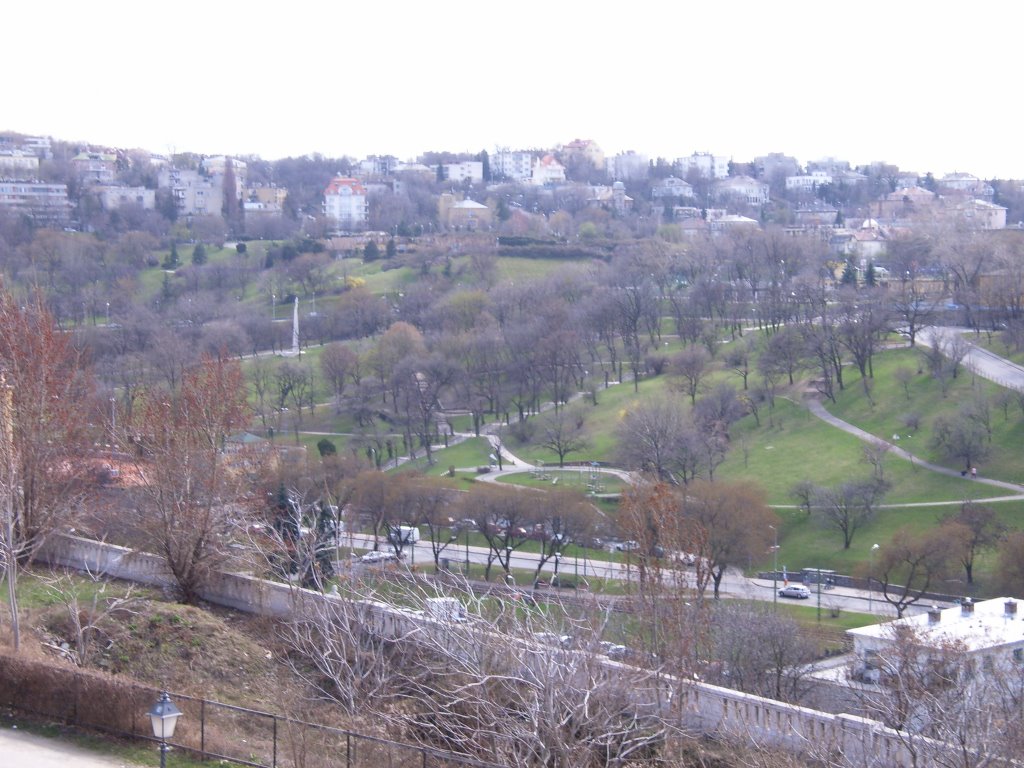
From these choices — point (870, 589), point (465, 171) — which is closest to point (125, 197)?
point (465, 171)

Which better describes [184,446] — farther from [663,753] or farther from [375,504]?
[375,504]

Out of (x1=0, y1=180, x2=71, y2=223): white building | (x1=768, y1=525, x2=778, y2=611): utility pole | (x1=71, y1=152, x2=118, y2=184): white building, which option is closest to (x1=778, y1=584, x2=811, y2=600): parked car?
(x1=768, y1=525, x2=778, y2=611): utility pole

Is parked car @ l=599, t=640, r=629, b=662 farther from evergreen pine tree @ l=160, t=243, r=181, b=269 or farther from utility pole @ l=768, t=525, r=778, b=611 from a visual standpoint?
evergreen pine tree @ l=160, t=243, r=181, b=269

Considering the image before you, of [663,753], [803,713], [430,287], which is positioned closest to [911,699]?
[803,713]

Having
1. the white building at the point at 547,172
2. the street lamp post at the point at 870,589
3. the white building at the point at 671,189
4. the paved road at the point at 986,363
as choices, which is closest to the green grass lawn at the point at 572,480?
the street lamp post at the point at 870,589

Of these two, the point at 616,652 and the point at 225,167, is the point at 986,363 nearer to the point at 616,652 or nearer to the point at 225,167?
the point at 616,652

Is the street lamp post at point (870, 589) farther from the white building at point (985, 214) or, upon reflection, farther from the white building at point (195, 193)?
the white building at point (195, 193)
